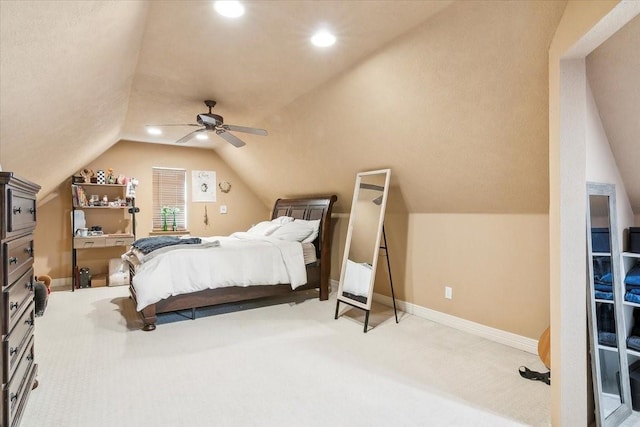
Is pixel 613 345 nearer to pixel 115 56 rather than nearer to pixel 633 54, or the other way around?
pixel 633 54

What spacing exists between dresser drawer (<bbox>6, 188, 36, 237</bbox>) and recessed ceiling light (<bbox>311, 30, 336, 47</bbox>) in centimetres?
203

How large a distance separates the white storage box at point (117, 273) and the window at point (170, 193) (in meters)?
0.93

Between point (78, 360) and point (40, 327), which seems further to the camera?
point (40, 327)

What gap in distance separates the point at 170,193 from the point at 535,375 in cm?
601

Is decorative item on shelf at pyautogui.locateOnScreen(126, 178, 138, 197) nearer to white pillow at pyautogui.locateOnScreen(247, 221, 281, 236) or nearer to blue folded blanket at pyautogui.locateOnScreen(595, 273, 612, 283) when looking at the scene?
white pillow at pyautogui.locateOnScreen(247, 221, 281, 236)

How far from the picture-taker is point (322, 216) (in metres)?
4.76

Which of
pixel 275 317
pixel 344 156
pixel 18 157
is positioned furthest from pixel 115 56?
pixel 275 317

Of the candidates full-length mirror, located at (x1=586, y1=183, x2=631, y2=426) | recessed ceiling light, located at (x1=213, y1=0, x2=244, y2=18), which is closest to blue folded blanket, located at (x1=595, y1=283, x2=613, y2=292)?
full-length mirror, located at (x1=586, y1=183, x2=631, y2=426)

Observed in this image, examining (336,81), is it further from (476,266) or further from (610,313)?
(610,313)

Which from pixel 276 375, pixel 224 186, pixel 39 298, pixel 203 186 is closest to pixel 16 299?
pixel 276 375

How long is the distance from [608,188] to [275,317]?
308 cm

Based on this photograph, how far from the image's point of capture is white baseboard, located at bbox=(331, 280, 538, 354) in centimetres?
292

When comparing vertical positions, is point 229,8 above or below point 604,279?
above

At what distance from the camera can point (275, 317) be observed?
12.5 feet
